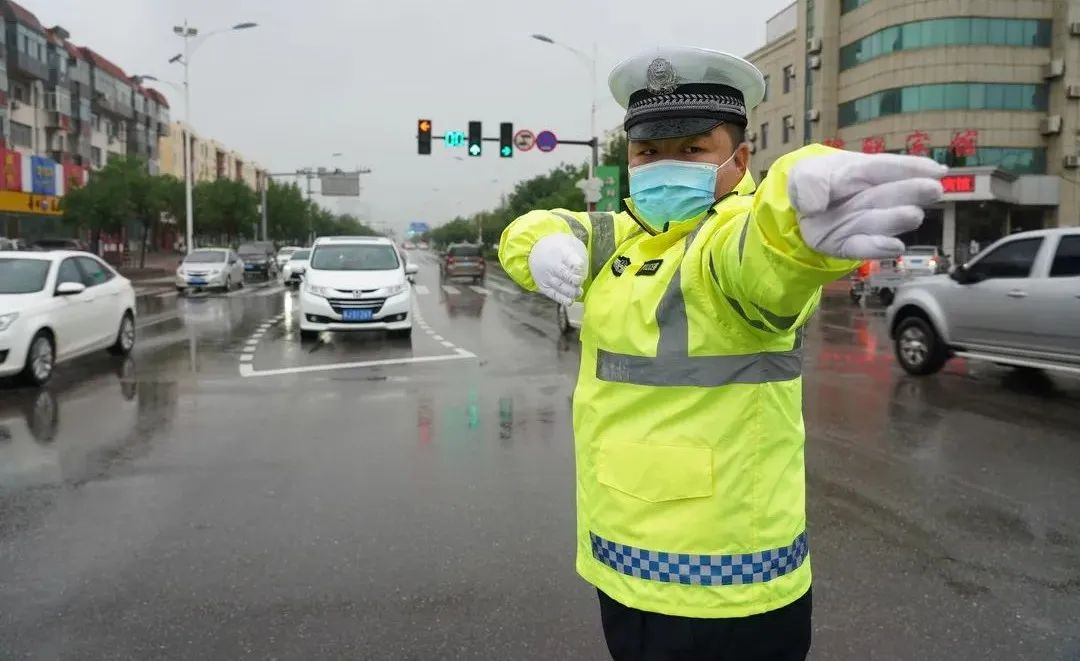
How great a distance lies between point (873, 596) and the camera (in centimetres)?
374

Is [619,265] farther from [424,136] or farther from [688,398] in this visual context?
[424,136]

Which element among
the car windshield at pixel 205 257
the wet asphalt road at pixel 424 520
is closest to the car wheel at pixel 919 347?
the wet asphalt road at pixel 424 520

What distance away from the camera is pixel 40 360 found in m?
9.29

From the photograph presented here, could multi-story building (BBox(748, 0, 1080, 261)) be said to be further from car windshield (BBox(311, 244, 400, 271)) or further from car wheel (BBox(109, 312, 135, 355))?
car wheel (BBox(109, 312, 135, 355))

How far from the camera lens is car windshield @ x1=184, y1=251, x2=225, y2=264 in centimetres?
2840

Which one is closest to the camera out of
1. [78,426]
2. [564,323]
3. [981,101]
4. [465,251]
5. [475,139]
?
[78,426]

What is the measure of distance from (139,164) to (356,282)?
110 feet

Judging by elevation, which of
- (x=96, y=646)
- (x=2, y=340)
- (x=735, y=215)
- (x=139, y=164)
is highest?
(x=139, y=164)

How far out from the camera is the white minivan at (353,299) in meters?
13.8

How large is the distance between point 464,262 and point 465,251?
0.64 metres

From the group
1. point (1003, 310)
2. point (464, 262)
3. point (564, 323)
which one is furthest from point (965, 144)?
point (1003, 310)

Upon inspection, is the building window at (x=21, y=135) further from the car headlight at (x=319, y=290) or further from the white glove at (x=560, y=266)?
the white glove at (x=560, y=266)

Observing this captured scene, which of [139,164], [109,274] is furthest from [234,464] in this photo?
[139,164]

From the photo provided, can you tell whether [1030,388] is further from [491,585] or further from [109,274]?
[109,274]
